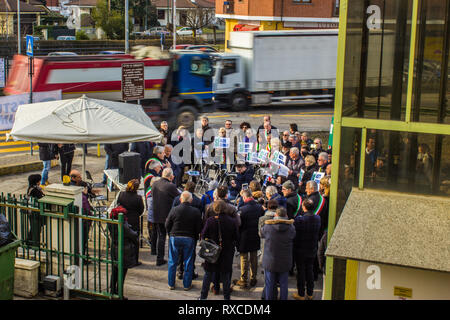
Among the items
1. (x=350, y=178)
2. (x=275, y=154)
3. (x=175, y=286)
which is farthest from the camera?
(x=275, y=154)

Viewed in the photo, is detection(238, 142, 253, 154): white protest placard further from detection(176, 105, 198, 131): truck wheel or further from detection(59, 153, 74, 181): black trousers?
detection(176, 105, 198, 131): truck wheel

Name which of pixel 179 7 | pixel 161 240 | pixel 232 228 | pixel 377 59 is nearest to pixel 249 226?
pixel 232 228

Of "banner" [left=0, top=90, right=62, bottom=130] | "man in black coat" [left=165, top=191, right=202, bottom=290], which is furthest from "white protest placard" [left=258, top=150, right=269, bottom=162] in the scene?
"banner" [left=0, top=90, right=62, bottom=130]

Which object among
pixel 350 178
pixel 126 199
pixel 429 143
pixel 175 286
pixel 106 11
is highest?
pixel 106 11

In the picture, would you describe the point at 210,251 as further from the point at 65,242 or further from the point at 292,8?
the point at 292,8

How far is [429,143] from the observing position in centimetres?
792

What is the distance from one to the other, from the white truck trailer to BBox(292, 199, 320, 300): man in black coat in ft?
59.6

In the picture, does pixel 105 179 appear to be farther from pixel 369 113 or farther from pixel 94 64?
pixel 369 113

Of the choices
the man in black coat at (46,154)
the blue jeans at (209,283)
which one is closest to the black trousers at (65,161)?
the man in black coat at (46,154)

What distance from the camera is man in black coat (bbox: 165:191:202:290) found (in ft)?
30.5

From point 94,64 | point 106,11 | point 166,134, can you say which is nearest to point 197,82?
point 94,64

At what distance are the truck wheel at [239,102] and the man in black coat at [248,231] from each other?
1804 centimetres

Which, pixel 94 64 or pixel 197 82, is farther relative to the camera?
pixel 197 82
